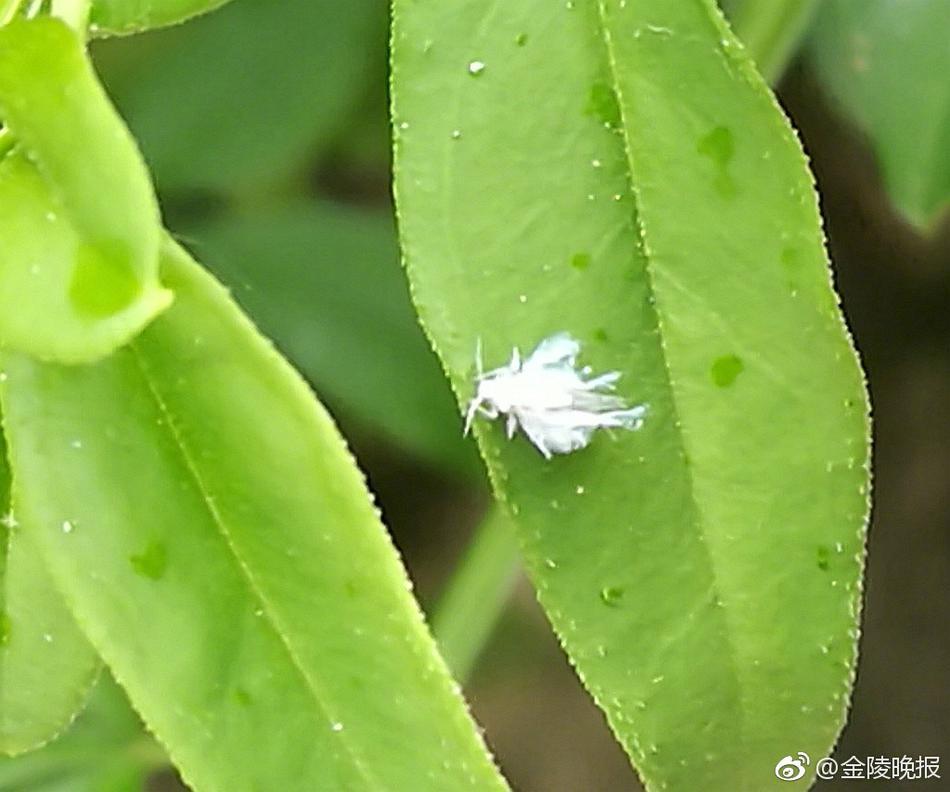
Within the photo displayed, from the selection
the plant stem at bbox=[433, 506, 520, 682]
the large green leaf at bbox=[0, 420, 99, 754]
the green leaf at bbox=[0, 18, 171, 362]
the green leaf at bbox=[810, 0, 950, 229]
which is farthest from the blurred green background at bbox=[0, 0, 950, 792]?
the green leaf at bbox=[0, 18, 171, 362]

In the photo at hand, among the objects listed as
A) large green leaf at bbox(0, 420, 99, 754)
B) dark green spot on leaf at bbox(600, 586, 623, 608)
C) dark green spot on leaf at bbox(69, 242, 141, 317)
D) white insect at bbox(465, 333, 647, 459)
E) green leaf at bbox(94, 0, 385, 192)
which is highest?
dark green spot on leaf at bbox(69, 242, 141, 317)

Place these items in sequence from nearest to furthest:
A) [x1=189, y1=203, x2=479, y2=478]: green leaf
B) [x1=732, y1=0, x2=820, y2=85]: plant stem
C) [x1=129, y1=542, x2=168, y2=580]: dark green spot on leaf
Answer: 1. [x1=129, y1=542, x2=168, y2=580]: dark green spot on leaf
2. [x1=732, y1=0, x2=820, y2=85]: plant stem
3. [x1=189, y1=203, x2=479, y2=478]: green leaf

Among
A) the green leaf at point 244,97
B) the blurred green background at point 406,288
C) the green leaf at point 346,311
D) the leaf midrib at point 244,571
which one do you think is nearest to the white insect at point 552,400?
the leaf midrib at point 244,571

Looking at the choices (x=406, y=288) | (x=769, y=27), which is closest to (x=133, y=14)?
(x=769, y=27)

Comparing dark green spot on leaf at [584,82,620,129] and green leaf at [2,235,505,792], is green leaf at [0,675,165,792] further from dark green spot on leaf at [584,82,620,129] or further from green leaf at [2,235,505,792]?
dark green spot on leaf at [584,82,620,129]

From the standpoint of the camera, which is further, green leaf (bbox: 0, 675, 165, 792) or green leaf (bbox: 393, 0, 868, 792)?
green leaf (bbox: 0, 675, 165, 792)

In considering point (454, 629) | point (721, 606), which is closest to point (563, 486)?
point (721, 606)

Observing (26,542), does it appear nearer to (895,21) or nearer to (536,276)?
(536,276)
